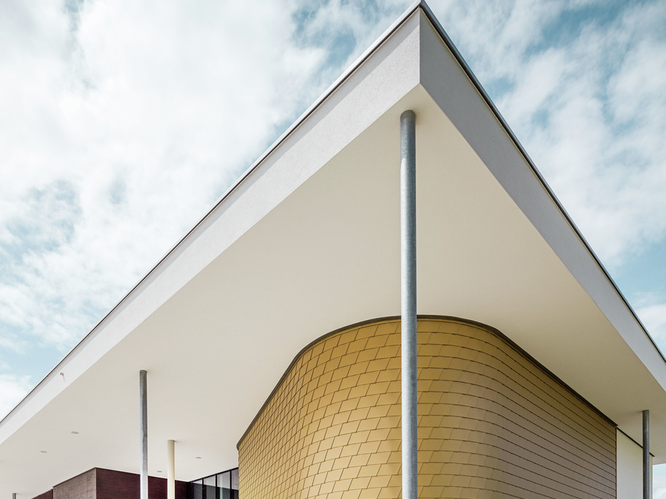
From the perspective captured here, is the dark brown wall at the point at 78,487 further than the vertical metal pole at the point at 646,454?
Yes

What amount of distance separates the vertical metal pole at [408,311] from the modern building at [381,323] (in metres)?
0.23

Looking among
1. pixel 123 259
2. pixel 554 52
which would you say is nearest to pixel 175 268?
pixel 554 52

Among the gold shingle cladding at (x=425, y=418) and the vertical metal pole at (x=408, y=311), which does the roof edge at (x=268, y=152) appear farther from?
the gold shingle cladding at (x=425, y=418)

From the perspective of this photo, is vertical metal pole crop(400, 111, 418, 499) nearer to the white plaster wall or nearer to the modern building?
the modern building

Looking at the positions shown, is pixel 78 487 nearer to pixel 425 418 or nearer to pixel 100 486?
pixel 100 486

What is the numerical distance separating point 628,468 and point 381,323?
945cm

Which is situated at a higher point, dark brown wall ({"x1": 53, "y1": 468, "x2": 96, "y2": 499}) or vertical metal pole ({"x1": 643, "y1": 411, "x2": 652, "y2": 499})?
vertical metal pole ({"x1": 643, "y1": 411, "x2": 652, "y2": 499})

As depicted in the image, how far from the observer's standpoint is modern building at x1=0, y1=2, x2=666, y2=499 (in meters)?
4.39

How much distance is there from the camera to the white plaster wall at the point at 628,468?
12219 mm

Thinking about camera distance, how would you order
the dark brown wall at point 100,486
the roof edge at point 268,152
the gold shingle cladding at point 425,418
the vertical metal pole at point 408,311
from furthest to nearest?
the dark brown wall at point 100,486
the gold shingle cladding at point 425,418
the roof edge at point 268,152
the vertical metal pole at point 408,311

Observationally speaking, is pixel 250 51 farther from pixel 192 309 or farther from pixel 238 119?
pixel 192 309

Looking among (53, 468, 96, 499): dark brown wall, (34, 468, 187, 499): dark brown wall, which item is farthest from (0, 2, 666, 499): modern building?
(53, 468, 96, 499): dark brown wall

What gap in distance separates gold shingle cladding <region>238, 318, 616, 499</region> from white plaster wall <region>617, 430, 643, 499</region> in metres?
4.39

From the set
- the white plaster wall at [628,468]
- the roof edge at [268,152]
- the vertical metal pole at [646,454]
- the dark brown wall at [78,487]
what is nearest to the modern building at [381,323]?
the roof edge at [268,152]
